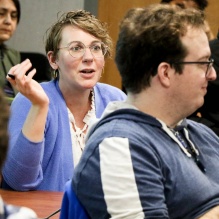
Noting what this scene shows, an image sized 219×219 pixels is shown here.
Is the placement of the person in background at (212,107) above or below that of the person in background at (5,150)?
Result: below

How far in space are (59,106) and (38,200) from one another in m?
0.54

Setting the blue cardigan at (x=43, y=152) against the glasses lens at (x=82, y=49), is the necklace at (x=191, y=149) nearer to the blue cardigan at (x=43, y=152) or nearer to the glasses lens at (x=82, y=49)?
the blue cardigan at (x=43, y=152)

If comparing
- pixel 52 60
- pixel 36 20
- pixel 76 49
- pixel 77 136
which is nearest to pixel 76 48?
pixel 76 49

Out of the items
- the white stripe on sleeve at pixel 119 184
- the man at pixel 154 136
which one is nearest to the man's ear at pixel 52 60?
the man at pixel 154 136

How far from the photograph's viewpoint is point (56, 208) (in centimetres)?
228

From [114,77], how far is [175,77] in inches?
170

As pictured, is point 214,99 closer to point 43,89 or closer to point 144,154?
point 43,89

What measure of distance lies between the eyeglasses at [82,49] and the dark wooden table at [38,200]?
28.1 inches

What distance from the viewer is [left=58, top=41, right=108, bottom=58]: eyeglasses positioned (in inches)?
117

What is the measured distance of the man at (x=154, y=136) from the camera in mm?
1808

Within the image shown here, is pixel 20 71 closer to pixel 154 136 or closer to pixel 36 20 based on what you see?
pixel 154 136

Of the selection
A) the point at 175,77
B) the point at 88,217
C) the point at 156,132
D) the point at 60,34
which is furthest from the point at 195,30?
the point at 60,34

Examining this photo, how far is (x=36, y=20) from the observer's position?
601 centimetres

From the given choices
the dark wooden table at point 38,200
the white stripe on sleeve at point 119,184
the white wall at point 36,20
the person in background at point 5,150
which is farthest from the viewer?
the white wall at point 36,20
